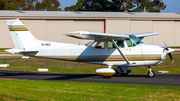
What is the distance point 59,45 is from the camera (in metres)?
15.4

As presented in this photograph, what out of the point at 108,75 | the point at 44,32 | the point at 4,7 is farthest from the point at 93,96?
the point at 4,7

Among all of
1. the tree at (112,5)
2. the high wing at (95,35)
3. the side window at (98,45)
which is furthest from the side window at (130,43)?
the tree at (112,5)

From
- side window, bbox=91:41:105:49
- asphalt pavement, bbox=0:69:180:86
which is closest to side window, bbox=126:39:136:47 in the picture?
side window, bbox=91:41:105:49

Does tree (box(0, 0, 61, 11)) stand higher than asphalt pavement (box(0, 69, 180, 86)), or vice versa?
tree (box(0, 0, 61, 11))

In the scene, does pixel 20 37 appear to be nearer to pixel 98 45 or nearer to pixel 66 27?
pixel 98 45

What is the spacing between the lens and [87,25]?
1698 inches

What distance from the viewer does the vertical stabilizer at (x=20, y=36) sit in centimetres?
1512

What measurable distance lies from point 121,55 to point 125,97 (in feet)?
20.1

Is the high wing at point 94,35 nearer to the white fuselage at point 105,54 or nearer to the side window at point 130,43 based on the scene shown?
the side window at point 130,43

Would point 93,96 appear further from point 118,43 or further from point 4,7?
point 4,7

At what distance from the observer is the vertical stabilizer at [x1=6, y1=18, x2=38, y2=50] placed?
1512cm

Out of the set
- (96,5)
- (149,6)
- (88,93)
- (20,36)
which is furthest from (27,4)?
(88,93)

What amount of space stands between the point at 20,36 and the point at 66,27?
89.0 feet

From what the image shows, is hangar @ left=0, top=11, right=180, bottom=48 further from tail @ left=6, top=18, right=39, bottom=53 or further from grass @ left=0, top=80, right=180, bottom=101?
grass @ left=0, top=80, right=180, bottom=101
